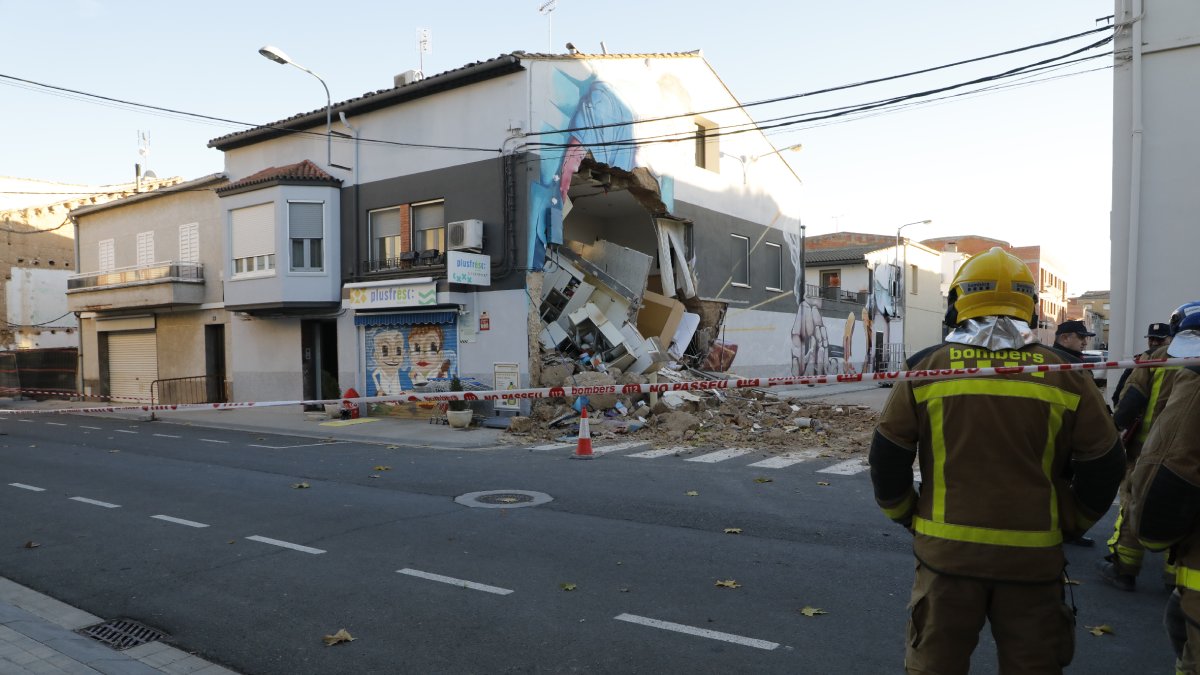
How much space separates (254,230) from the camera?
2036cm

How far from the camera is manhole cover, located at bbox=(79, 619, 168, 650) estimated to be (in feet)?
15.1

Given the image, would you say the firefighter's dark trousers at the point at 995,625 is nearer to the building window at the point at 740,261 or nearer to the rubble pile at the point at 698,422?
the rubble pile at the point at 698,422

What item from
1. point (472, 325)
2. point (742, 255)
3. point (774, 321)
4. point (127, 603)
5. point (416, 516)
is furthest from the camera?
point (774, 321)

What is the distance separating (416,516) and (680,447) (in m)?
6.11

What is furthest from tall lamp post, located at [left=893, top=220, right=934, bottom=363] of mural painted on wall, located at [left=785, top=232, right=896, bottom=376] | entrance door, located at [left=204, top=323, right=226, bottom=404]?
entrance door, located at [left=204, top=323, right=226, bottom=404]

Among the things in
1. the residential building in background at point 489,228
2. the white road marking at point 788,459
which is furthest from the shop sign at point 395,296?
the white road marking at point 788,459

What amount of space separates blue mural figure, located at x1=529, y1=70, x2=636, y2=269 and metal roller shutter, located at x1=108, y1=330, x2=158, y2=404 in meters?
15.8

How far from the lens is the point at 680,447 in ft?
42.5

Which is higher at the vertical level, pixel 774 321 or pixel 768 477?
pixel 774 321

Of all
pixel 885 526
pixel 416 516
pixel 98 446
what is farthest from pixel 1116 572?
pixel 98 446

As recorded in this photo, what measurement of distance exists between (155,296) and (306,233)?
7.00 metres

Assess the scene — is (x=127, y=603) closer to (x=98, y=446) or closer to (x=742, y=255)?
(x=98, y=446)

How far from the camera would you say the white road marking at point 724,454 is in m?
11.5

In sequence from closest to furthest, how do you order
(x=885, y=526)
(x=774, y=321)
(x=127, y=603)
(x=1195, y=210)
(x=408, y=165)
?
(x=127, y=603) < (x=885, y=526) < (x=1195, y=210) < (x=408, y=165) < (x=774, y=321)
